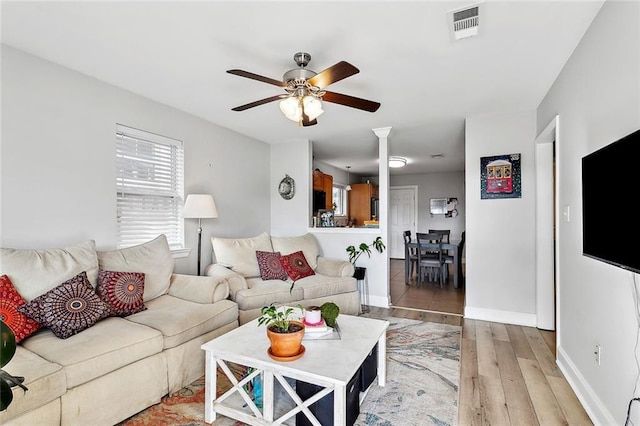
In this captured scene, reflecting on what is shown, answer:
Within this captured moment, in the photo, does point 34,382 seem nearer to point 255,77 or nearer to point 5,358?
point 5,358

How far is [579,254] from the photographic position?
2.16 m

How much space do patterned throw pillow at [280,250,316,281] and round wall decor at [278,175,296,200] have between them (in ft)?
4.05

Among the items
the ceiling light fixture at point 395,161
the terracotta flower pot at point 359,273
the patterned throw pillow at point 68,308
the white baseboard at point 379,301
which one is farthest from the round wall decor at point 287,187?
the patterned throw pillow at point 68,308

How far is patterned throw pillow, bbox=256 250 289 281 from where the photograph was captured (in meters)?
3.53

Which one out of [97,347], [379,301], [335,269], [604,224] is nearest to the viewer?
[604,224]

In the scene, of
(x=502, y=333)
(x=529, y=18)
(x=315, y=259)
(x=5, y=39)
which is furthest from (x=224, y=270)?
(x=529, y=18)

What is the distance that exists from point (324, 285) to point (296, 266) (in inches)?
17.0

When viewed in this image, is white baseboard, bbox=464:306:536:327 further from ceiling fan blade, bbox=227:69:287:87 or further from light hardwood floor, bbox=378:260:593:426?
ceiling fan blade, bbox=227:69:287:87

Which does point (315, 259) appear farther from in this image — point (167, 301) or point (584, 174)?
point (584, 174)

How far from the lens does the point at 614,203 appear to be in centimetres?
142

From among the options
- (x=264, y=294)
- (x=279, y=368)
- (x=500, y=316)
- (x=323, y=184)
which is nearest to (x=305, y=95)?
(x=279, y=368)

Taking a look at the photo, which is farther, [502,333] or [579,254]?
[502,333]

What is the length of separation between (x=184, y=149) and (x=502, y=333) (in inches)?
154

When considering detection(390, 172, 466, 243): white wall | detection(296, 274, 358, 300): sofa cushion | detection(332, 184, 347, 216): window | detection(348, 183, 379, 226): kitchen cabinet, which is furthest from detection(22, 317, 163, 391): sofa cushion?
detection(390, 172, 466, 243): white wall
